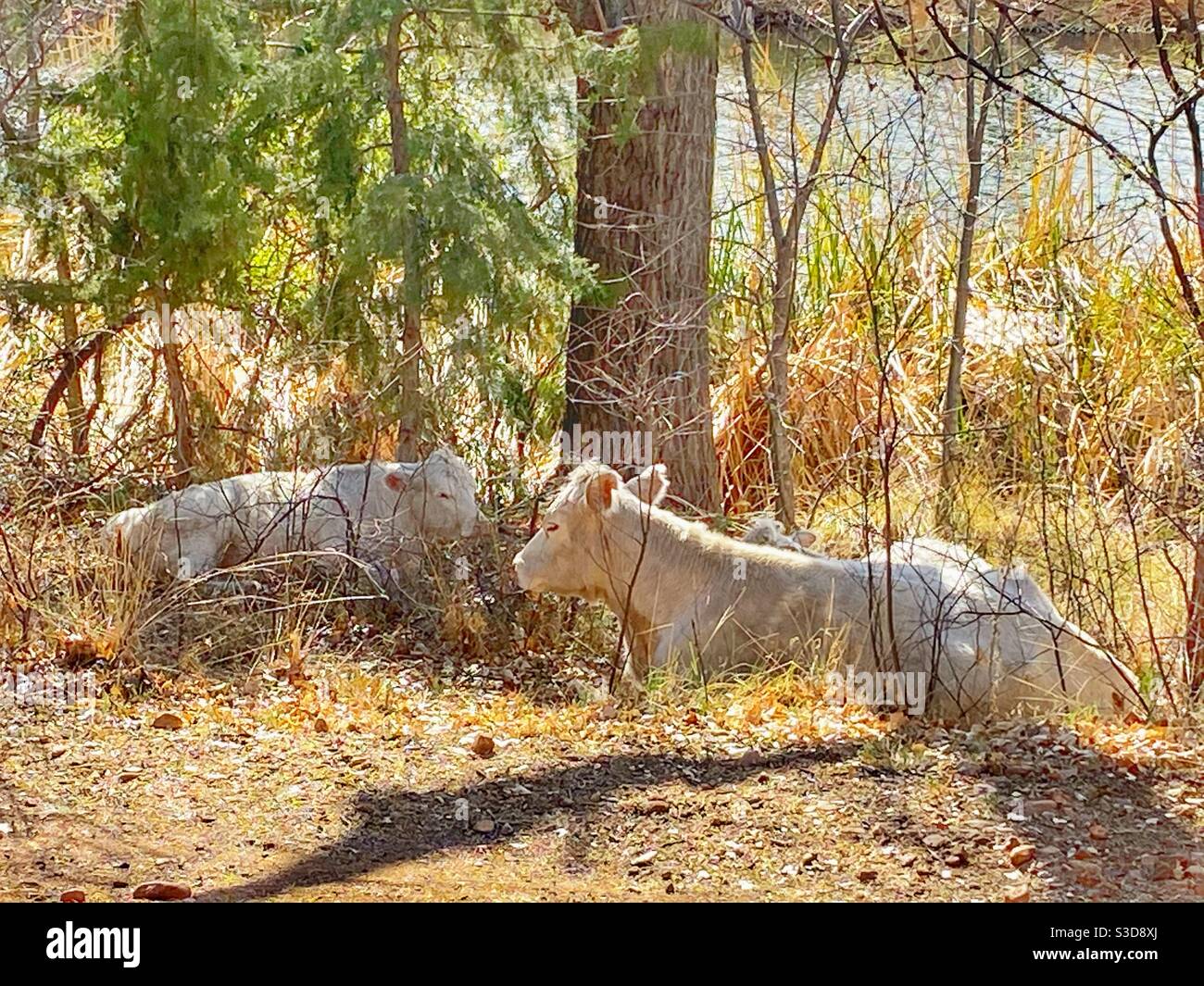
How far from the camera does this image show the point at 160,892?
4.27 m

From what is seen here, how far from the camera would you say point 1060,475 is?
9.32m

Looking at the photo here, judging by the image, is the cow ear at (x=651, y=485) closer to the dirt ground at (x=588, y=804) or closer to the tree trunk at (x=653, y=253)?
the dirt ground at (x=588, y=804)

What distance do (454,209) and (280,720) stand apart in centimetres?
306

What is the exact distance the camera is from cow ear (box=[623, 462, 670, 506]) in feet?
23.7

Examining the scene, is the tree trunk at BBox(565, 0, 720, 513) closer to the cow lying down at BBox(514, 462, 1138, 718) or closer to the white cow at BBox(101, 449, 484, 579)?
the white cow at BBox(101, 449, 484, 579)

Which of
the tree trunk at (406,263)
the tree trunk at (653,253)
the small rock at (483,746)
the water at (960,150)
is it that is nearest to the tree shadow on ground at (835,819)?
the small rock at (483,746)

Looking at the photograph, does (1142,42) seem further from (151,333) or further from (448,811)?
(448,811)

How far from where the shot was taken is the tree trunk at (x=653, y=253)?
29.6ft

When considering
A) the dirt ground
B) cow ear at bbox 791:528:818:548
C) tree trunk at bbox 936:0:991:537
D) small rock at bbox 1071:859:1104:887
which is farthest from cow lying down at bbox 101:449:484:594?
small rock at bbox 1071:859:1104:887

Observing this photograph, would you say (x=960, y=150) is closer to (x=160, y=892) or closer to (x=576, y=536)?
(x=576, y=536)

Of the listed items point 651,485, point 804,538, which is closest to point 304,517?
point 651,485

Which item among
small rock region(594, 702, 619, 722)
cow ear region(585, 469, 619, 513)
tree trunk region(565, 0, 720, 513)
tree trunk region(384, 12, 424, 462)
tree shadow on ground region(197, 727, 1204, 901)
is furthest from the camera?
tree trunk region(565, 0, 720, 513)

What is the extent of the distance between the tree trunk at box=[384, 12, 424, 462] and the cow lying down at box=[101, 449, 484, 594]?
0.43 m
